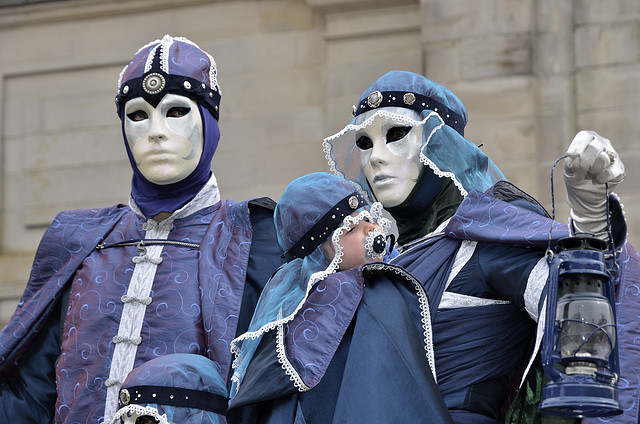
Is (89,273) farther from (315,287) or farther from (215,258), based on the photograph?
(315,287)

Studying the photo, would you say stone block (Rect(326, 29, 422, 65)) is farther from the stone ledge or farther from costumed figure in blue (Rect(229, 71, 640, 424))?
costumed figure in blue (Rect(229, 71, 640, 424))

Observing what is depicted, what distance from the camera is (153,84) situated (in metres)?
5.10

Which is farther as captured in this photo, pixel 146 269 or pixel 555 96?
pixel 555 96

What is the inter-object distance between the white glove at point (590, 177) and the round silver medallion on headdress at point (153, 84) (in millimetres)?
1758

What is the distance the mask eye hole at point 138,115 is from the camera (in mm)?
5137

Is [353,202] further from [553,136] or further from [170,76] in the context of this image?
[553,136]

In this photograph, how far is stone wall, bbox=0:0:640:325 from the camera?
742cm

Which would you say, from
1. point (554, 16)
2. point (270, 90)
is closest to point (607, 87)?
point (554, 16)

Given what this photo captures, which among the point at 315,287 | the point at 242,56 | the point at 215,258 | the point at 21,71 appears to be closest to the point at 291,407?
the point at 315,287

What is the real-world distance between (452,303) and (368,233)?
1.13 feet

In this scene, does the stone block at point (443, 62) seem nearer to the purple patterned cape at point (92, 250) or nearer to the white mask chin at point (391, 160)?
the purple patterned cape at point (92, 250)

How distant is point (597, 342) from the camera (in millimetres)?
3547

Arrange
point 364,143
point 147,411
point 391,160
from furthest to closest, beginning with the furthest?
point 364,143 < point 391,160 < point 147,411

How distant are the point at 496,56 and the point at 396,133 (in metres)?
2.97
